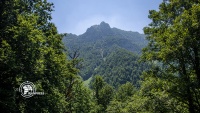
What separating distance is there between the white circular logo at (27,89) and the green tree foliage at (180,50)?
11.6 metres

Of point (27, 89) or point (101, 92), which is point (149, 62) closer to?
point (27, 89)

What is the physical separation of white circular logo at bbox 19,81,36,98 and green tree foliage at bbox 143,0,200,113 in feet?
38.0

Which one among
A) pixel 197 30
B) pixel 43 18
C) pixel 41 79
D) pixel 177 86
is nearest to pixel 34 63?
pixel 41 79

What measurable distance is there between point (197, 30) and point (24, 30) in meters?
14.5

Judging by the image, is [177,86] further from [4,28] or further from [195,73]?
[4,28]

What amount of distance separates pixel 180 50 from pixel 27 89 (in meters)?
13.6

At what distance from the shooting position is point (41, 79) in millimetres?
22141

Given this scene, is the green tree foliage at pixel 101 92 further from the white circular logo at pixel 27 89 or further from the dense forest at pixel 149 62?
the white circular logo at pixel 27 89

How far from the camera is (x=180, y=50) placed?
60.1 feet

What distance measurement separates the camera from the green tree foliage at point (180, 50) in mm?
18281

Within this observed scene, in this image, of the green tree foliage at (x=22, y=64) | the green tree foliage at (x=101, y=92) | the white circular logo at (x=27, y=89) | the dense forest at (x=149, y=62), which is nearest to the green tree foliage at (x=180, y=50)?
the dense forest at (x=149, y=62)

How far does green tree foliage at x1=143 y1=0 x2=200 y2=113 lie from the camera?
18.3 metres

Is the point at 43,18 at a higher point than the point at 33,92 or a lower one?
higher

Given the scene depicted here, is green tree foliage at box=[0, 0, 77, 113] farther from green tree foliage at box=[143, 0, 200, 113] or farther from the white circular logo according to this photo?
green tree foliage at box=[143, 0, 200, 113]
